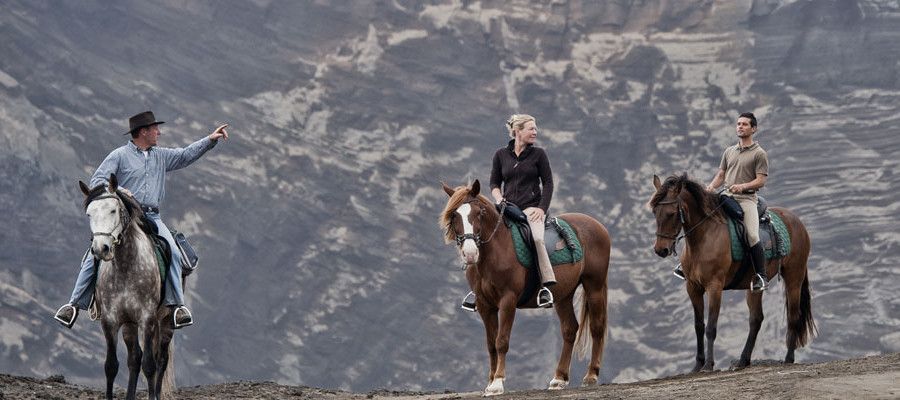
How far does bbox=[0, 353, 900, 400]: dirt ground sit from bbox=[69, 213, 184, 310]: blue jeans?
7.84 ft

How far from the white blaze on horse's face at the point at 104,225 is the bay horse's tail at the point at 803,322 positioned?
36.8ft

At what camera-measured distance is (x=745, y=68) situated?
111 metres

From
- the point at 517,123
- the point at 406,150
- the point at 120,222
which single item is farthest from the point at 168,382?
the point at 406,150

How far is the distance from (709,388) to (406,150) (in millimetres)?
98256

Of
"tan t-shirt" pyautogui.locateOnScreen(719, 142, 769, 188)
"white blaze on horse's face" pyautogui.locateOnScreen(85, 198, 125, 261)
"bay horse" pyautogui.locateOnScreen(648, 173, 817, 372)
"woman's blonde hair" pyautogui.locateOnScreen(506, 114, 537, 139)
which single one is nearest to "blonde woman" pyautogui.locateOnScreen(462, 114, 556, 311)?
"woman's blonde hair" pyautogui.locateOnScreen(506, 114, 537, 139)

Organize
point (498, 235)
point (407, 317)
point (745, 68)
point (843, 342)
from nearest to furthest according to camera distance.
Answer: point (498, 235) → point (843, 342) → point (407, 317) → point (745, 68)

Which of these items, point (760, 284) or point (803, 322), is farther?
point (803, 322)

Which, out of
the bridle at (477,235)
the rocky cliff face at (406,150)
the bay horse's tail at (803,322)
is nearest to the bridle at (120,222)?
the bridle at (477,235)

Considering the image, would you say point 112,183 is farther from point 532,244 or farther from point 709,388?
point 709,388

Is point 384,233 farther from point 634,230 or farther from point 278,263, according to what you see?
point 634,230

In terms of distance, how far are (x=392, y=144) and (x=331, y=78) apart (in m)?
8.97

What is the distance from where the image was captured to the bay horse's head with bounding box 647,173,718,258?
16.2m

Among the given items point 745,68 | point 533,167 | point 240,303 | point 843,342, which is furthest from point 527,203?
point 745,68

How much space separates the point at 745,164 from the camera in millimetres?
17453
